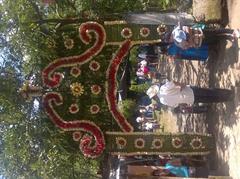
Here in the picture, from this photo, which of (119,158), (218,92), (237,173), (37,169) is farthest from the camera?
Result: (37,169)

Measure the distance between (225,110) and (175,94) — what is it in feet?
4.71

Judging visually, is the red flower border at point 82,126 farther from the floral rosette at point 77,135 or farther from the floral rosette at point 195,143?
the floral rosette at point 195,143

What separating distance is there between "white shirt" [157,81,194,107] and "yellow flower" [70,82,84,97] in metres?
1.69

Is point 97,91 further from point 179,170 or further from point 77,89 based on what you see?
point 179,170

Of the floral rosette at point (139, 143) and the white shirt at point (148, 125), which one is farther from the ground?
the white shirt at point (148, 125)

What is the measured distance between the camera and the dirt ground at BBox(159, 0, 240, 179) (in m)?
8.38

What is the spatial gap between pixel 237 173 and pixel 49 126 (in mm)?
6162

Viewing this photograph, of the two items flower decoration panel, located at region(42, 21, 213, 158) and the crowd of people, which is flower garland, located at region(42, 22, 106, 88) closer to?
flower decoration panel, located at region(42, 21, 213, 158)

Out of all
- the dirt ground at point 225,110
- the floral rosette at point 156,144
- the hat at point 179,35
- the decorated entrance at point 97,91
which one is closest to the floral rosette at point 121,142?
the decorated entrance at point 97,91

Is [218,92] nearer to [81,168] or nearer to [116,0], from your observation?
[116,0]

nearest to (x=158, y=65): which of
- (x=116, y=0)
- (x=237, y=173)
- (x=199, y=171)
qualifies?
(x=116, y=0)

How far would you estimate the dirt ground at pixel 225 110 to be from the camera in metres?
8.38

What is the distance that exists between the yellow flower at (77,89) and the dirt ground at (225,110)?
3.22 metres

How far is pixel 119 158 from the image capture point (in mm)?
10039
